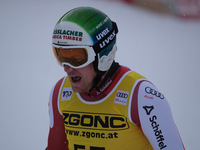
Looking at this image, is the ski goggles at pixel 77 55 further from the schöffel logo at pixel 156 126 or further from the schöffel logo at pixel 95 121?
the schöffel logo at pixel 156 126

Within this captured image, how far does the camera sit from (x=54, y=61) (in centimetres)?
681

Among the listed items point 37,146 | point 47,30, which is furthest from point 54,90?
point 47,30

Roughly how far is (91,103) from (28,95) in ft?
10.5

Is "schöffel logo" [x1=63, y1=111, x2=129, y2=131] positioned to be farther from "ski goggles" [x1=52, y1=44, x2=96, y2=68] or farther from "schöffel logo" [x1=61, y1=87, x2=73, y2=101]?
"ski goggles" [x1=52, y1=44, x2=96, y2=68]

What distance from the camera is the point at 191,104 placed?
5.14 metres

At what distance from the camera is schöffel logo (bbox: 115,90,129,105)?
223 cm

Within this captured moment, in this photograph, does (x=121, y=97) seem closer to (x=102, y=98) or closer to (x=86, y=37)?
(x=102, y=98)

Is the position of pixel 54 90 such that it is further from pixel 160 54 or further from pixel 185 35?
pixel 185 35

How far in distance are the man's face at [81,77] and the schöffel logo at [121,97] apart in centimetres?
20

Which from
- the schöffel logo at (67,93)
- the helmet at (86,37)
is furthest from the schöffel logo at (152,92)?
the schöffel logo at (67,93)

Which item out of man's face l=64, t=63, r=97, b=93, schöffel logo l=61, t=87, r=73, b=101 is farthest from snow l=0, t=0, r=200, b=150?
man's face l=64, t=63, r=97, b=93

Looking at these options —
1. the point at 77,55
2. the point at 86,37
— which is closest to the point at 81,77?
the point at 77,55

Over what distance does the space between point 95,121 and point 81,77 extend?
31 cm

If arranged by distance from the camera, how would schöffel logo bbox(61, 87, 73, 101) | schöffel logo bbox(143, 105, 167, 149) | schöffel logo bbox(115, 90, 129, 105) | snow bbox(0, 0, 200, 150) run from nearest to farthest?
schöffel logo bbox(143, 105, 167, 149), schöffel logo bbox(115, 90, 129, 105), schöffel logo bbox(61, 87, 73, 101), snow bbox(0, 0, 200, 150)
